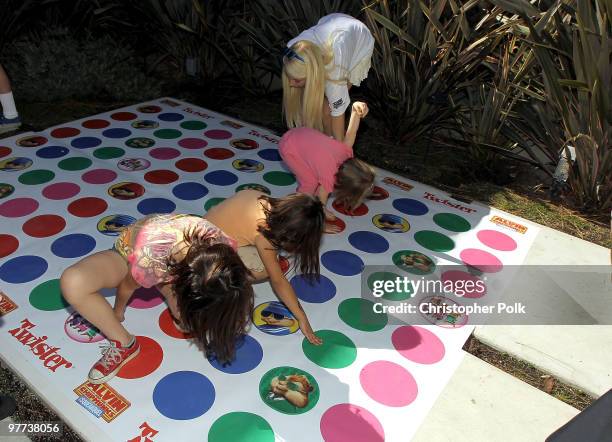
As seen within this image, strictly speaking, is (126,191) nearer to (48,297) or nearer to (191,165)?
(191,165)

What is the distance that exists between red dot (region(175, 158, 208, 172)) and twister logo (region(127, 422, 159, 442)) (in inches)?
82.5

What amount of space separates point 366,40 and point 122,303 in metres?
2.15

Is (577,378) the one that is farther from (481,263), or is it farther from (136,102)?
(136,102)

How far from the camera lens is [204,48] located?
497 cm

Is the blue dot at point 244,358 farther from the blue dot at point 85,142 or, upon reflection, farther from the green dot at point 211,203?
the blue dot at point 85,142

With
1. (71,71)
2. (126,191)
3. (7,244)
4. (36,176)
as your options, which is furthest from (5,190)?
(71,71)

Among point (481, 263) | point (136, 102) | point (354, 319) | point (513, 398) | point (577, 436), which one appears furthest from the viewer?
point (136, 102)

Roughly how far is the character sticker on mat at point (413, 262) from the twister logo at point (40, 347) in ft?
5.95

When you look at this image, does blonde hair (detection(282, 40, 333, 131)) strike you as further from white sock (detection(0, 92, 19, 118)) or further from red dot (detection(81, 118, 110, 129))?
white sock (detection(0, 92, 19, 118))

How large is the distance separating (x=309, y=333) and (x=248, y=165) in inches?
72.4

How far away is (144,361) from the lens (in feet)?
6.99

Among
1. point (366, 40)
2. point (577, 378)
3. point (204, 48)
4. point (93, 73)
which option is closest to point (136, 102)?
point (93, 73)

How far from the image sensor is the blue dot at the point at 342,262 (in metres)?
2.78

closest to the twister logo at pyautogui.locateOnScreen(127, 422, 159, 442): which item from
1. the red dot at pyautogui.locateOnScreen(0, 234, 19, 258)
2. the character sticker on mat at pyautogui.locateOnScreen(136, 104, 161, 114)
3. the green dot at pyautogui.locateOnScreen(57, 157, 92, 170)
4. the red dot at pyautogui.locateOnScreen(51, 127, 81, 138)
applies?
the red dot at pyautogui.locateOnScreen(0, 234, 19, 258)
